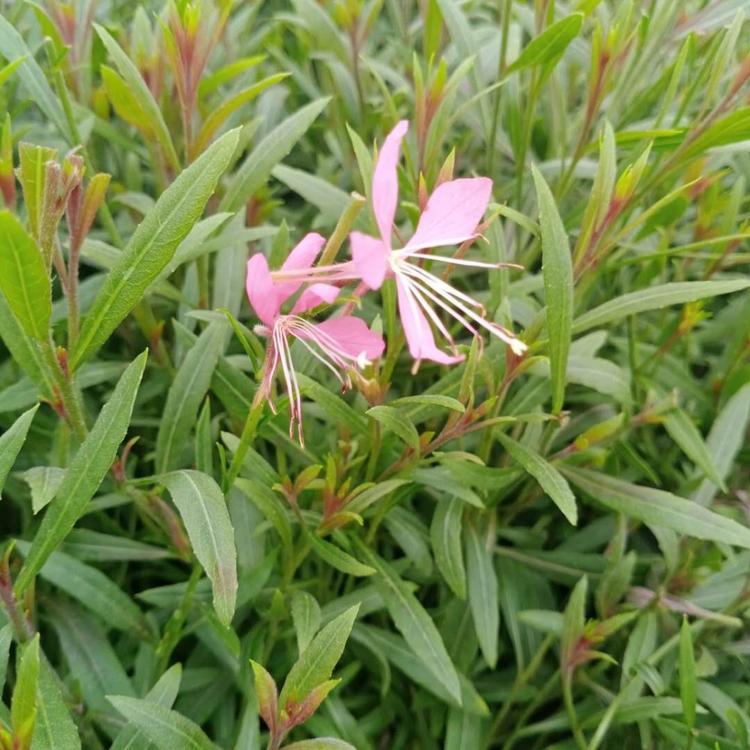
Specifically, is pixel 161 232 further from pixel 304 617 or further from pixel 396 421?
pixel 304 617

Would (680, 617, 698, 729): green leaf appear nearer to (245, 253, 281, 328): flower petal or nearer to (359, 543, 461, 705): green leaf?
(359, 543, 461, 705): green leaf

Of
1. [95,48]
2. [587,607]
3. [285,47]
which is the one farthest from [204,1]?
[587,607]

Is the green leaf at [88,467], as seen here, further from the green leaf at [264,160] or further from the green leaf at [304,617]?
the green leaf at [264,160]

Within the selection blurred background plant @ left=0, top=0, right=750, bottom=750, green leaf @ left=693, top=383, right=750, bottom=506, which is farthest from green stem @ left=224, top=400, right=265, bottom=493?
green leaf @ left=693, top=383, right=750, bottom=506

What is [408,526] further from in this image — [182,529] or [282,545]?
[182,529]

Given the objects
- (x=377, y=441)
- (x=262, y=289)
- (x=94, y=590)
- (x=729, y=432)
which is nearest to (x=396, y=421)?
(x=377, y=441)

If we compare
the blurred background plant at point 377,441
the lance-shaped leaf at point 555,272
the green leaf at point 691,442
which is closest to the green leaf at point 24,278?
the blurred background plant at point 377,441
